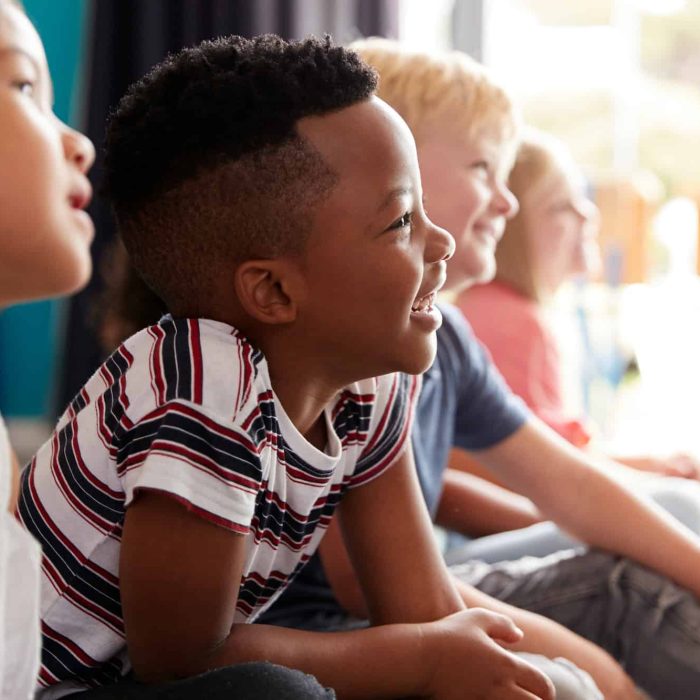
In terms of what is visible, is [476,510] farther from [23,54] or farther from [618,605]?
[23,54]

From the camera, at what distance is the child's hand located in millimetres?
783

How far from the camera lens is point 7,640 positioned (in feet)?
2.01

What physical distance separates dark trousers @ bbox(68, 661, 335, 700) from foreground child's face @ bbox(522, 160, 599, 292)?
114cm

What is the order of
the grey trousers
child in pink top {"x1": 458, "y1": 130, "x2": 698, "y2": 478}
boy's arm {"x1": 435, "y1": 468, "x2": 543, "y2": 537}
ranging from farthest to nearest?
child in pink top {"x1": 458, "y1": 130, "x2": 698, "y2": 478}, boy's arm {"x1": 435, "y1": 468, "x2": 543, "y2": 537}, the grey trousers

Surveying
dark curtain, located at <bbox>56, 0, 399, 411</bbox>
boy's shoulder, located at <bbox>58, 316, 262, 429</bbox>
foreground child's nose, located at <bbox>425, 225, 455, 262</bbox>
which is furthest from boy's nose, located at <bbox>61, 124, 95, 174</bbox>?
dark curtain, located at <bbox>56, 0, 399, 411</bbox>

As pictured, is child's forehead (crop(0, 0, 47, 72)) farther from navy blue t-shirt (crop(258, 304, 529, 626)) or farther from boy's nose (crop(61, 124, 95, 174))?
navy blue t-shirt (crop(258, 304, 529, 626))

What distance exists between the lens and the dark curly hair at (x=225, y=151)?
70cm

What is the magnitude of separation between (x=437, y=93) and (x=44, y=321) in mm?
1877

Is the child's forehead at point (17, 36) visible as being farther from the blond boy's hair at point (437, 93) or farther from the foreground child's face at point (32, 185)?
the blond boy's hair at point (437, 93)

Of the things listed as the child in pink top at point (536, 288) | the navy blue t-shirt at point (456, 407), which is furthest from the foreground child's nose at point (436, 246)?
the child in pink top at point (536, 288)

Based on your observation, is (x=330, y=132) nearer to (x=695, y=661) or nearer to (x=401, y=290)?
(x=401, y=290)

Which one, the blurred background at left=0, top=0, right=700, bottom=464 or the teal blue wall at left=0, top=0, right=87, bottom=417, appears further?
the teal blue wall at left=0, top=0, right=87, bottom=417

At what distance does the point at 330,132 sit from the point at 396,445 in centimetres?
28

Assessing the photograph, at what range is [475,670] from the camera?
2.59ft
